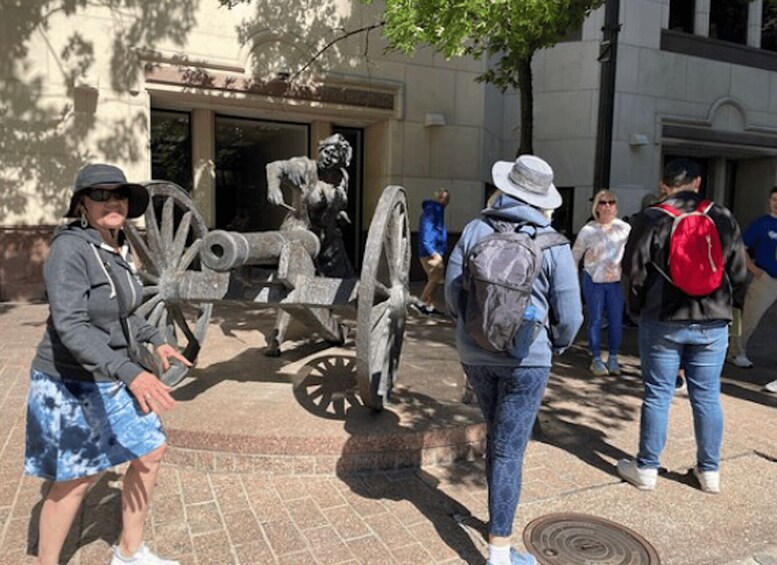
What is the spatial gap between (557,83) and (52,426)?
12529mm

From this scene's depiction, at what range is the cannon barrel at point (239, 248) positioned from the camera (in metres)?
3.39

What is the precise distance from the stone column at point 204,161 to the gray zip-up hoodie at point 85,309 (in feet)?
27.7

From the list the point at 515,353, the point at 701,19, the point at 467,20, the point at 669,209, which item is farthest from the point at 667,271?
the point at 701,19

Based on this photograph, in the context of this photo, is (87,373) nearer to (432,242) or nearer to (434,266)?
(434,266)

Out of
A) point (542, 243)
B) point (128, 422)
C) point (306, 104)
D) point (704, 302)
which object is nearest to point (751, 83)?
point (306, 104)

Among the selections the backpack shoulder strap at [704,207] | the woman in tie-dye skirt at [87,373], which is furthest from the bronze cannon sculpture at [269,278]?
the backpack shoulder strap at [704,207]

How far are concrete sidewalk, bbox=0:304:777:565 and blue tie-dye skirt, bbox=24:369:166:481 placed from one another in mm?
658

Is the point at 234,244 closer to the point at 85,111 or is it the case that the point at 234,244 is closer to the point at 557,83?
the point at 85,111

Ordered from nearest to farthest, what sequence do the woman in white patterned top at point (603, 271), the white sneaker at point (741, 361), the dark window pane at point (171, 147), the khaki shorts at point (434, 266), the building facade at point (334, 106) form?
the woman in white patterned top at point (603, 271) < the white sneaker at point (741, 361) < the khaki shorts at point (434, 266) < the building facade at point (334, 106) < the dark window pane at point (171, 147)

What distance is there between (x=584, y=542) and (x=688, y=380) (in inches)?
43.4

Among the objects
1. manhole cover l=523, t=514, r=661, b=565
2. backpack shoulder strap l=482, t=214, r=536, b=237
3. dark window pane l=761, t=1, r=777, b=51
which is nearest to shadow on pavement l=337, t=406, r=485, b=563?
manhole cover l=523, t=514, r=661, b=565

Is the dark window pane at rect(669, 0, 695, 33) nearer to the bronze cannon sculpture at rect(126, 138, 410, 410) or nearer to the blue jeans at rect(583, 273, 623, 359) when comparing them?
the blue jeans at rect(583, 273, 623, 359)

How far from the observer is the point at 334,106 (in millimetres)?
10422

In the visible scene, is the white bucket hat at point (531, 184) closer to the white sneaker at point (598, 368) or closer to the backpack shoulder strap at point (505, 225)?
the backpack shoulder strap at point (505, 225)
